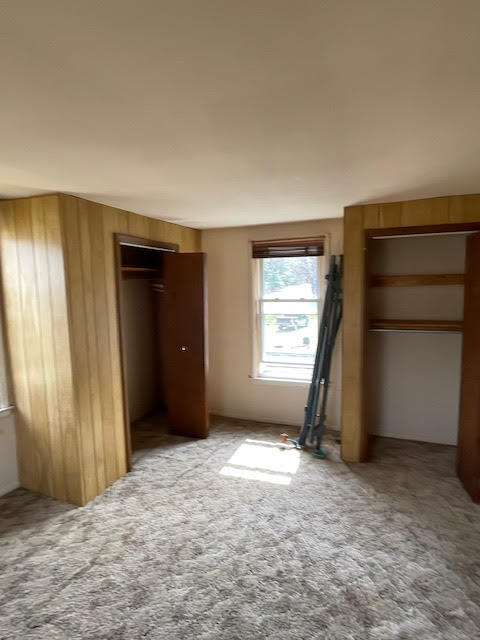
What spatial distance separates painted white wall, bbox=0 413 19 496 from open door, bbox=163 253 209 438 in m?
1.44

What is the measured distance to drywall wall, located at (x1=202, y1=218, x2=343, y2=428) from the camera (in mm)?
3986

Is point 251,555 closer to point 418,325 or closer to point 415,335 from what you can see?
point 418,325

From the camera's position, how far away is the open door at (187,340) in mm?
3543

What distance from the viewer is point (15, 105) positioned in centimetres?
121

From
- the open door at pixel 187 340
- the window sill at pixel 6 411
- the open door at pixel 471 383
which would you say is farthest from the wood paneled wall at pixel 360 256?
the window sill at pixel 6 411

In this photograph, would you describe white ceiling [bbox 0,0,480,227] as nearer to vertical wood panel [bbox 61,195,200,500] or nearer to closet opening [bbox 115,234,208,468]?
vertical wood panel [bbox 61,195,200,500]

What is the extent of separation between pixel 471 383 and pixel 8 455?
12.0 feet

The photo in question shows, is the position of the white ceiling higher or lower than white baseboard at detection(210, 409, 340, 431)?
higher

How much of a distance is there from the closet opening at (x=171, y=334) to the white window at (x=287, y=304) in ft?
2.68

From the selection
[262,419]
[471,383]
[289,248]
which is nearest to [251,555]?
[471,383]

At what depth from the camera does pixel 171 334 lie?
3713mm

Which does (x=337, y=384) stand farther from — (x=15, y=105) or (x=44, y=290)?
(x=15, y=105)

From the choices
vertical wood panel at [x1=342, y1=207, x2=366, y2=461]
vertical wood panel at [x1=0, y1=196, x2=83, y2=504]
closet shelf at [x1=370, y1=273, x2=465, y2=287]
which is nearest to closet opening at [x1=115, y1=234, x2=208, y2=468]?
vertical wood panel at [x1=0, y1=196, x2=83, y2=504]

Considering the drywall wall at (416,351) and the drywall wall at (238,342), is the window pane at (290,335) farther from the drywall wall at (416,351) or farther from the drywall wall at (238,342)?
the drywall wall at (416,351)
